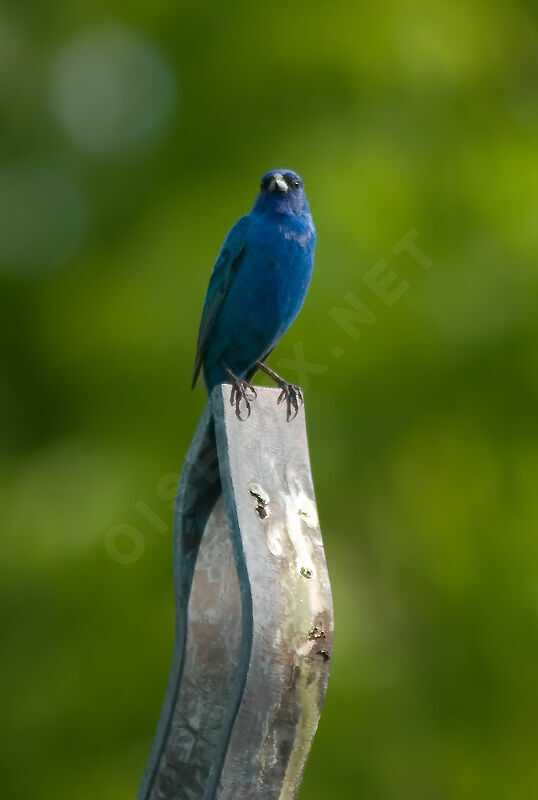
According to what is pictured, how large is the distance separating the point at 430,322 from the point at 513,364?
83cm

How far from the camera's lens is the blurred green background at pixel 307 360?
841cm

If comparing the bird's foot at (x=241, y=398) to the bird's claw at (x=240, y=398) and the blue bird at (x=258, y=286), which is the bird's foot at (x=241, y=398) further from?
the blue bird at (x=258, y=286)

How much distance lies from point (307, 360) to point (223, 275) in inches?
126

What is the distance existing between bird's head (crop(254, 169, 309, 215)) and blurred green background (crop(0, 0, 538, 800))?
287cm

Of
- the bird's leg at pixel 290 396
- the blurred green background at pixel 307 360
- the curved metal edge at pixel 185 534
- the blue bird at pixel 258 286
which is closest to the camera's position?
the curved metal edge at pixel 185 534

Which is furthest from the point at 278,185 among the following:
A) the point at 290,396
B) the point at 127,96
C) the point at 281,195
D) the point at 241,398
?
the point at 127,96

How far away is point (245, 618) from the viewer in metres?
2.58

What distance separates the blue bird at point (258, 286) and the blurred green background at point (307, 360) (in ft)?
9.68

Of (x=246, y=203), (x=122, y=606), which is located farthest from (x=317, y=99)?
(x=122, y=606)

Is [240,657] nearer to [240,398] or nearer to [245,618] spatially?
[245,618]

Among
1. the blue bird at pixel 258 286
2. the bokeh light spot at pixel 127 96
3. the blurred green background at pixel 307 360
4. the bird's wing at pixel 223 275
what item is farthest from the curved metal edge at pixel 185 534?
the bokeh light spot at pixel 127 96

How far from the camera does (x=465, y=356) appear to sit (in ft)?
30.0

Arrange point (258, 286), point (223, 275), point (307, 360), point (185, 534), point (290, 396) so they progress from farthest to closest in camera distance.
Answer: point (307, 360) → point (223, 275) → point (258, 286) → point (290, 396) → point (185, 534)

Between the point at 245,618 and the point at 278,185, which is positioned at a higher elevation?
the point at 278,185
